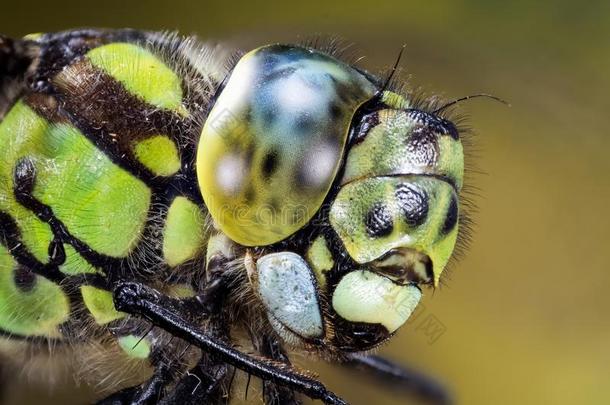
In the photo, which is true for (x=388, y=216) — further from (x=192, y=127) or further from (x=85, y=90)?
(x=85, y=90)

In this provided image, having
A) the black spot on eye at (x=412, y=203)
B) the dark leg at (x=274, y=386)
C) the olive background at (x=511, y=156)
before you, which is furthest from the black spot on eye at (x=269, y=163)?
the olive background at (x=511, y=156)

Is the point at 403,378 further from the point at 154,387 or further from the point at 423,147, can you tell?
the point at 423,147

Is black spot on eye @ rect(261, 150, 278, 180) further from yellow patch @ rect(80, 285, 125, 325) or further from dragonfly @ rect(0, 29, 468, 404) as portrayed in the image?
yellow patch @ rect(80, 285, 125, 325)

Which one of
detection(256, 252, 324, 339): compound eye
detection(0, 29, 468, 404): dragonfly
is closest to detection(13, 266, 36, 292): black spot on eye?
detection(0, 29, 468, 404): dragonfly

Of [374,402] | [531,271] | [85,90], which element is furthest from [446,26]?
[85,90]

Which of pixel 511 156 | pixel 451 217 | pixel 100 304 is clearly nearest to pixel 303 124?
pixel 451 217
